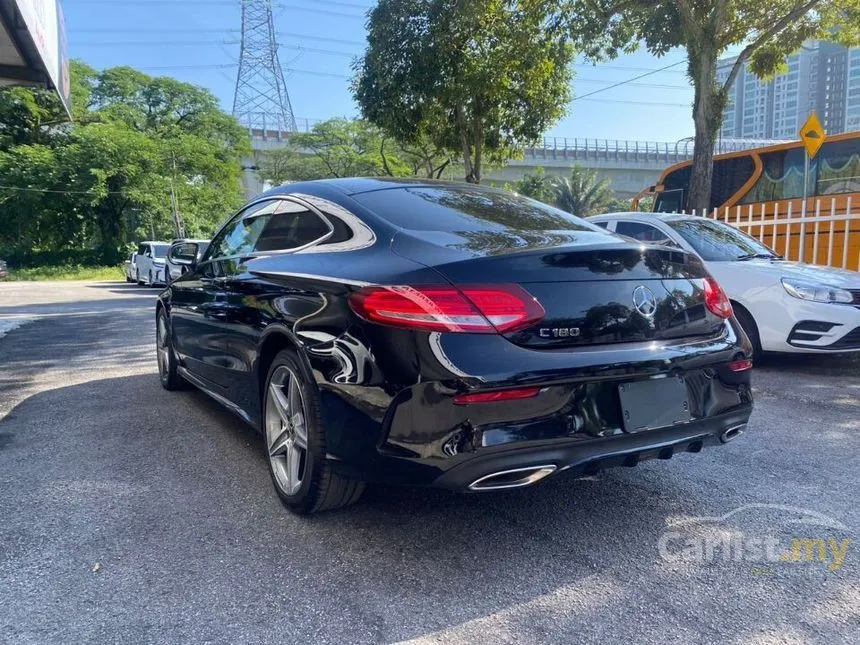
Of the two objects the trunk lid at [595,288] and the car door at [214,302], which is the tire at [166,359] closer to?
the car door at [214,302]

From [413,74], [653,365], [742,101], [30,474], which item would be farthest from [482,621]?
[742,101]

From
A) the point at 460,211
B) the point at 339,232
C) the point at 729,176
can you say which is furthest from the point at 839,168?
the point at 339,232

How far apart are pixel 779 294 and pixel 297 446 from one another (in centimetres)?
480

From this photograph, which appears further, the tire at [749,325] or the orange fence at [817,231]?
the orange fence at [817,231]

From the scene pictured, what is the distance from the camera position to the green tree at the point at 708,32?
11.6m

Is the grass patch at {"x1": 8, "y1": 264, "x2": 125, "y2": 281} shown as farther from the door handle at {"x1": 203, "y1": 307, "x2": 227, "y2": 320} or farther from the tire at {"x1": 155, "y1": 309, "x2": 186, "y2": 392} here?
the door handle at {"x1": 203, "y1": 307, "x2": 227, "y2": 320}

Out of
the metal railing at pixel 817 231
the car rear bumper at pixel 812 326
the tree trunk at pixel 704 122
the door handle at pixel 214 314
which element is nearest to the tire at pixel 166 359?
the door handle at pixel 214 314

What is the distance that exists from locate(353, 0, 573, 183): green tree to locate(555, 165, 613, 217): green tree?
3004 centimetres

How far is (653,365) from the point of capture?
257 cm

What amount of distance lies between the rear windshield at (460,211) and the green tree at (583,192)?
44.0m

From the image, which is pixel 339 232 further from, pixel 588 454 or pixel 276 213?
pixel 588 454

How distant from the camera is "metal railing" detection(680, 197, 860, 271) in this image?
8656 mm

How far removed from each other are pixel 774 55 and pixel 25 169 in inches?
1355

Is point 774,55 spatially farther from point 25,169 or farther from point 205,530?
point 25,169
